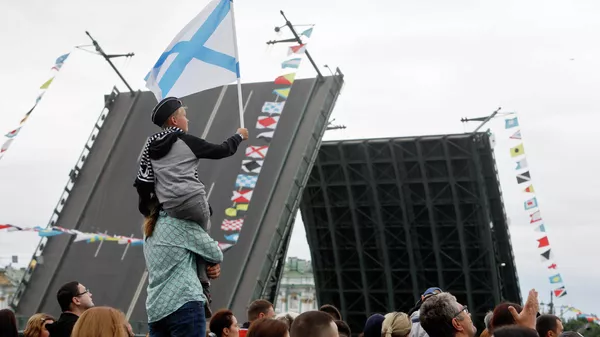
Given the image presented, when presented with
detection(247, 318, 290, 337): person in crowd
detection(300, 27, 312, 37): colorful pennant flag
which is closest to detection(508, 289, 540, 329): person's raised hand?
detection(247, 318, 290, 337): person in crowd

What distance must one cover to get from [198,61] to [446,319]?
210cm

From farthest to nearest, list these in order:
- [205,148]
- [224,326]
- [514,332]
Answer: [224,326] → [205,148] → [514,332]

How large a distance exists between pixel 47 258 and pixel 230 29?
11101mm

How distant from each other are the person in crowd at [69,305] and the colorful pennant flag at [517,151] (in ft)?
43.6

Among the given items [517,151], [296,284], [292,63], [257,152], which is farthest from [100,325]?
[296,284]

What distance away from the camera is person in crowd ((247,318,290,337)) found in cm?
371

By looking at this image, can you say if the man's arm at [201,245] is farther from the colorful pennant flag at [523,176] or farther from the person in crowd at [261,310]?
the colorful pennant flag at [523,176]

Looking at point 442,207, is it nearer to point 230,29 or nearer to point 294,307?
point 230,29

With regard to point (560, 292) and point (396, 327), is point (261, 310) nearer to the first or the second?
point (396, 327)

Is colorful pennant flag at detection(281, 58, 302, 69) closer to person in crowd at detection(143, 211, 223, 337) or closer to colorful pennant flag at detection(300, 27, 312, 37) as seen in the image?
colorful pennant flag at detection(300, 27, 312, 37)

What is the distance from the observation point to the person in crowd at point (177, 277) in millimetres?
3324

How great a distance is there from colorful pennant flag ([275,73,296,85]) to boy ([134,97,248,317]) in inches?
435

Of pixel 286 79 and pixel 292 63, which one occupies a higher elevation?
pixel 292 63

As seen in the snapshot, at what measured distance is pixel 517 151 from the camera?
16953 millimetres
